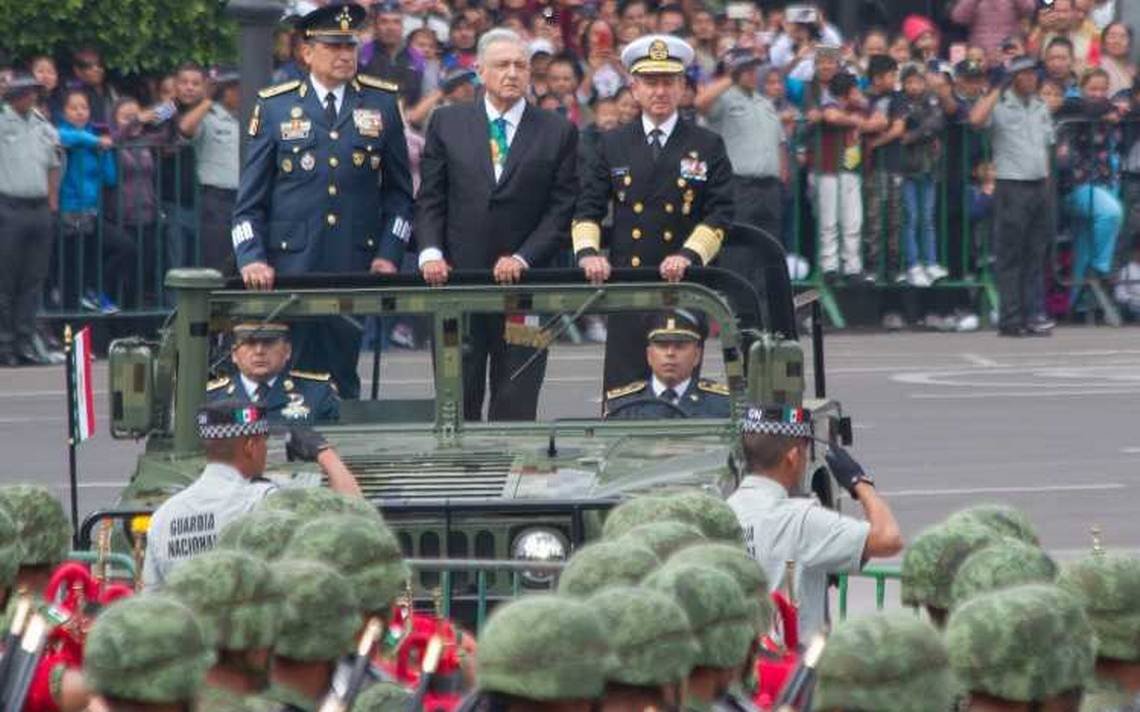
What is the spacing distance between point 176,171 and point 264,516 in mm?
13580

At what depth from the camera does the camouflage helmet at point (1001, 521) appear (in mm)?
8234

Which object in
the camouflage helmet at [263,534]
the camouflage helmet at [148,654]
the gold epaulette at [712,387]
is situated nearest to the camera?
the camouflage helmet at [148,654]

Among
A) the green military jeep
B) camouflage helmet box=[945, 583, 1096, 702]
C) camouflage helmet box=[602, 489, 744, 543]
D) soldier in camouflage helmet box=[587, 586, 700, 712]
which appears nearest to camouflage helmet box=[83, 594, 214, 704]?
soldier in camouflage helmet box=[587, 586, 700, 712]

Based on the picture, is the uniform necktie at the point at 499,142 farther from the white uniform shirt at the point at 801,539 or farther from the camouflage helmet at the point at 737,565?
the camouflage helmet at the point at 737,565

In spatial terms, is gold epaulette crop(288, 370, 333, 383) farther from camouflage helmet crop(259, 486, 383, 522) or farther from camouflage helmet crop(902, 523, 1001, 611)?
camouflage helmet crop(902, 523, 1001, 611)

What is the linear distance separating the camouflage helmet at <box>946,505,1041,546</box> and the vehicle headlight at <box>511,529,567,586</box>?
1889 mm

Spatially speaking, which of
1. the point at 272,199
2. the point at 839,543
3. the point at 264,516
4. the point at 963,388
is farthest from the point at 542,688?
the point at 963,388

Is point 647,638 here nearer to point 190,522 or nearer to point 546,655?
point 546,655

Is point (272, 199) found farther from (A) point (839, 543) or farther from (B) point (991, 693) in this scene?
(B) point (991, 693)

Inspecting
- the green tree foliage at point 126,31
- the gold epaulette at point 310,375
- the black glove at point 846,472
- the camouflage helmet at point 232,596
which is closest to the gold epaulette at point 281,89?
the gold epaulette at point 310,375

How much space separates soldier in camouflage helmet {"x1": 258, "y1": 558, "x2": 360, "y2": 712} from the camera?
6.75 m

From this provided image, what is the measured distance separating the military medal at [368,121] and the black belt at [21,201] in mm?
8157

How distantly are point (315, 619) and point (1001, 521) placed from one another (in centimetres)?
219

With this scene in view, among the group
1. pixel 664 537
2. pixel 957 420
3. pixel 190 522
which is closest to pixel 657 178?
pixel 190 522
